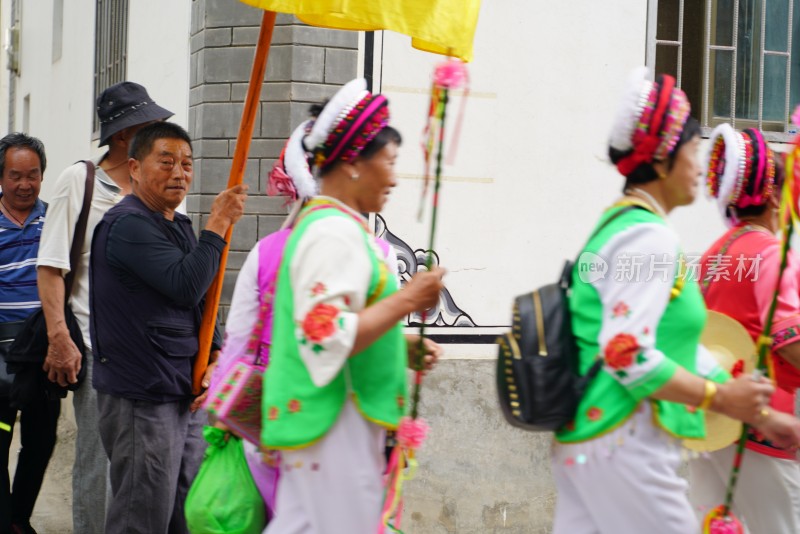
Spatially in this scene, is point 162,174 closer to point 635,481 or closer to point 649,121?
point 649,121

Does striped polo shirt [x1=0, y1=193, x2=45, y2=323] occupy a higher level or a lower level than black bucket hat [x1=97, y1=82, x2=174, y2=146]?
lower

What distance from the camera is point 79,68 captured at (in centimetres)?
1228

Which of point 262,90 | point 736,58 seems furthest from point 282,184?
point 736,58

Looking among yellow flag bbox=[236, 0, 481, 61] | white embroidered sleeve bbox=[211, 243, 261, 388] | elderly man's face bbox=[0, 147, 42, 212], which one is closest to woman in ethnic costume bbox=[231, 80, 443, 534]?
white embroidered sleeve bbox=[211, 243, 261, 388]

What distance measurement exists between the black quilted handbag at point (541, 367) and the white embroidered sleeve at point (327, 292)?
1.51ft

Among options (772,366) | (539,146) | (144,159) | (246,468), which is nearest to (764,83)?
(539,146)

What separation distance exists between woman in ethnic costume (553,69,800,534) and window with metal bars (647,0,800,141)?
425cm

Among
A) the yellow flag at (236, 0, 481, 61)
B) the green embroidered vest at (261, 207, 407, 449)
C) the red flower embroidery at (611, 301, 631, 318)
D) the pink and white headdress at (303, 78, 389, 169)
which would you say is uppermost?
the yellow flag at (236, 0, 481, 61)

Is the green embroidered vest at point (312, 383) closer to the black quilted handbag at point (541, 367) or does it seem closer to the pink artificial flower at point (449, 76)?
the black quilted handbag at point (541, 367)

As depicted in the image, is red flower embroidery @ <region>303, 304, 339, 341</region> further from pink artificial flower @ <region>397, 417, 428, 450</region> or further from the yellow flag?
the yellow flag

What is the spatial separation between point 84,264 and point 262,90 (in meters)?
1.95

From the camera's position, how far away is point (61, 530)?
21.9 ft

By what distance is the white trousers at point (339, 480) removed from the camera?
3.21m

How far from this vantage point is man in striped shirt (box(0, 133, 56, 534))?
586 cm
